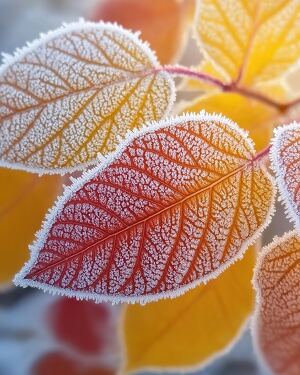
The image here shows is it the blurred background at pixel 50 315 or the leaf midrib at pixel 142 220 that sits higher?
the blurred background at pixel 50 315

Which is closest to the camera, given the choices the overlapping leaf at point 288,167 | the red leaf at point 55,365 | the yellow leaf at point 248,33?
the overlapping leaf at point 288,167

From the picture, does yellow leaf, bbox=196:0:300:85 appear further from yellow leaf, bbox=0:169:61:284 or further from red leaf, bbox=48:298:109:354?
red leaf, bbox=48:298:109:354

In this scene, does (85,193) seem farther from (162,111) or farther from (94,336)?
(94,336)

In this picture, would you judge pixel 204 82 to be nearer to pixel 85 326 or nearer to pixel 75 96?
pixel 75 96

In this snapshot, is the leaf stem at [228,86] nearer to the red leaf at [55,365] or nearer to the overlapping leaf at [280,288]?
the overlapping leaf at [280,288]

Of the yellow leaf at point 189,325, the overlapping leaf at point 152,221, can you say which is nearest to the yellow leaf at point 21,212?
the yellow leaf at point 189,325

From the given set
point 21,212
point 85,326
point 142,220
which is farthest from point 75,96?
point 85,326

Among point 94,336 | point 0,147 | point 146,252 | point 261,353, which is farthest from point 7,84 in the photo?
point 94,336

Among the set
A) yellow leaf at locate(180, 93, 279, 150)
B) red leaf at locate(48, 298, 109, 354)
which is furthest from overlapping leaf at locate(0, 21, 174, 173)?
red leaf at locate(48, 298, 109, 354)
